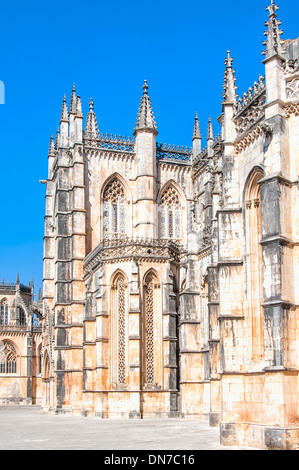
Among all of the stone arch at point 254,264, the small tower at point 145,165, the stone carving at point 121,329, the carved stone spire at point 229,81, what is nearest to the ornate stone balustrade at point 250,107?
the carved stone spire at point 229,81

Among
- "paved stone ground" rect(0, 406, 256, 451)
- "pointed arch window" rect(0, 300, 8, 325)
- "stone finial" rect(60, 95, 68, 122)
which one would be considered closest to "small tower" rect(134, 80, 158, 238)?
"stone finial" rect(60, 95, 68, 122)

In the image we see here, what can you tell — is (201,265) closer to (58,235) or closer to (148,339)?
(148,339)

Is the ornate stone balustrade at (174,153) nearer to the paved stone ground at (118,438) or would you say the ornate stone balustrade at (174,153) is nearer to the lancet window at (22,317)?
the paved stone ground at (118,438)

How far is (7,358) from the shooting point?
72.1m

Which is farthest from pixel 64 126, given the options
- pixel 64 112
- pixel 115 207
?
pixel 115 207

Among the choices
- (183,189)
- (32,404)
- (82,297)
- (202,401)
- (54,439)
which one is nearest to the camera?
(54,439)

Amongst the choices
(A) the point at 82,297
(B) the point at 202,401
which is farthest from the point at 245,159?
(A) the point at 82,297

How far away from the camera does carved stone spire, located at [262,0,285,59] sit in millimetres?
19062

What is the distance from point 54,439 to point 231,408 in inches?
251

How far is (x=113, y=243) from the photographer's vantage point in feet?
120

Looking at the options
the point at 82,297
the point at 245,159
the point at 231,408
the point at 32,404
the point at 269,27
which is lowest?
the point at 32,404

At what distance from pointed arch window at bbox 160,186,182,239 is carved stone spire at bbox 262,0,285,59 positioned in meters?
27.0

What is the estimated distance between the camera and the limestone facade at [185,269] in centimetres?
1816

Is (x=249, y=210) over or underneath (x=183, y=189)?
underneath
